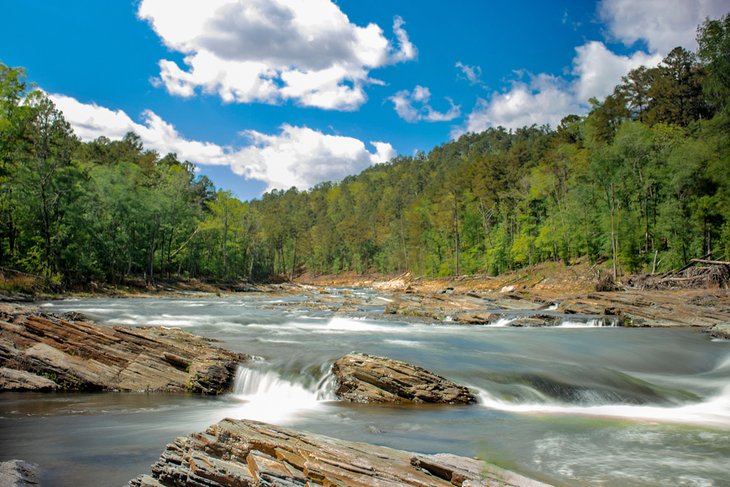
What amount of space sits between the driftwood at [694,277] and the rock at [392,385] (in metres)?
26.7

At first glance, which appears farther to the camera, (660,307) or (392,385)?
(660,307)

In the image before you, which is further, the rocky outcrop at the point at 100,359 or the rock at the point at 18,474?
the rocky outcrop at the point at 100,359

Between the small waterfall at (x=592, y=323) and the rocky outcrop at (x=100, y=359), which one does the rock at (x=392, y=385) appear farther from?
the small waterfall at (x=592, y=323)

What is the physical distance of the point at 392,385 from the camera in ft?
31.0

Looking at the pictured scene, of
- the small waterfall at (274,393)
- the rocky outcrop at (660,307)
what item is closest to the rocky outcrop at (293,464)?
the small waterfall at (274,393)

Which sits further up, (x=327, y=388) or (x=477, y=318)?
(x=477, y=318)

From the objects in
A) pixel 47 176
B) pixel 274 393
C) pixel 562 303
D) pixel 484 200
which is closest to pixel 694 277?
pixel 562 303

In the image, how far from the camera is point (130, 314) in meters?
21.4

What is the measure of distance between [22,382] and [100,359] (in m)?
1.51

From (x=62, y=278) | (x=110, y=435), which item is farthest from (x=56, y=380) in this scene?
(x=62, y=278)

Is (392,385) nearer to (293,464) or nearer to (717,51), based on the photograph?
(293,464)

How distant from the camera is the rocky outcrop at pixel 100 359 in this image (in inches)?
399

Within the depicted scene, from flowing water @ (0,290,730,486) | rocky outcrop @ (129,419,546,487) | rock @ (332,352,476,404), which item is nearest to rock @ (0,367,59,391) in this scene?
flowing water @ (0,290,730,486)

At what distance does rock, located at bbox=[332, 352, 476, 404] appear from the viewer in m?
9.36
